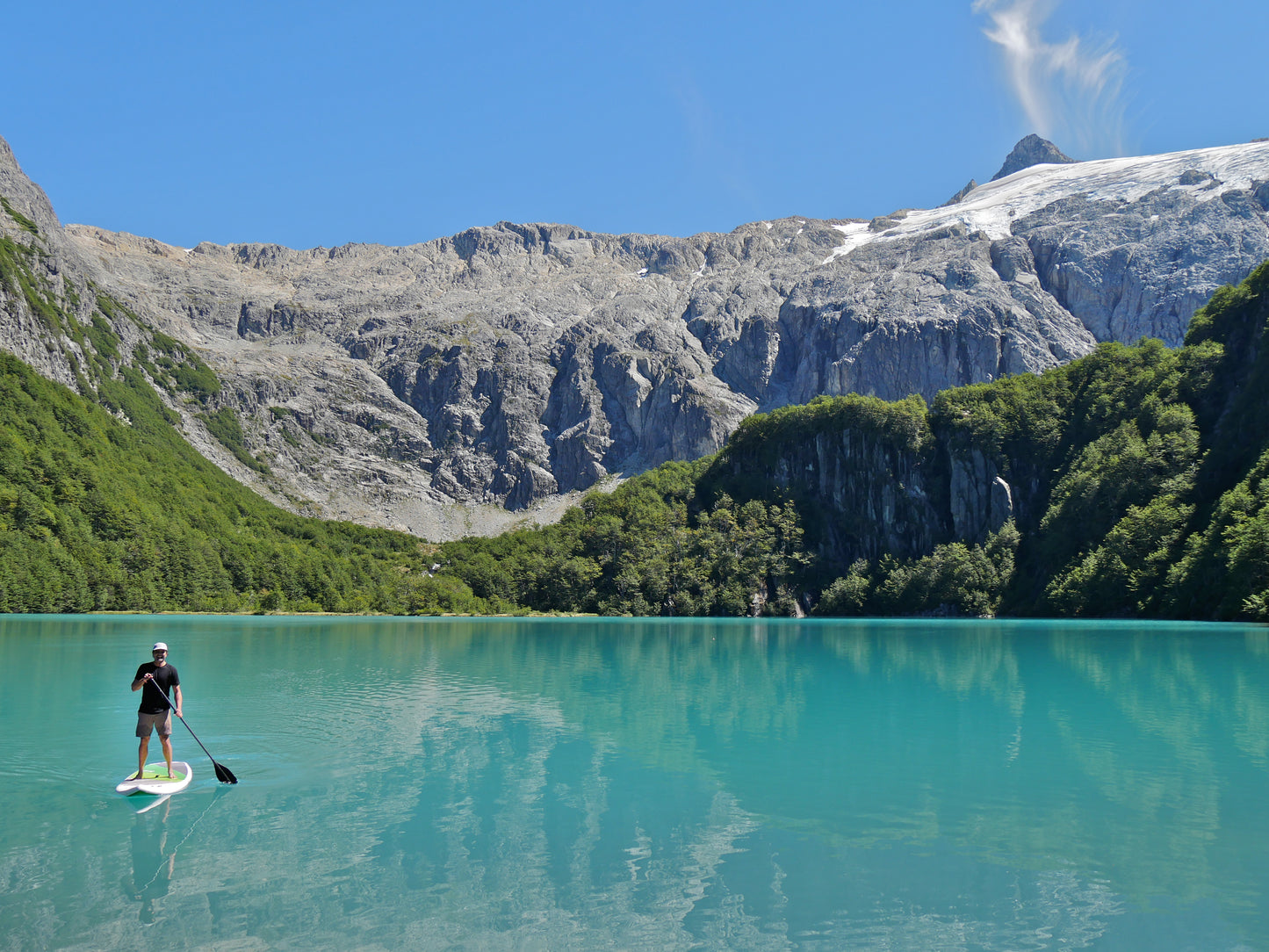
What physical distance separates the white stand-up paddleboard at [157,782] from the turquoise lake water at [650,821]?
33 centimetres

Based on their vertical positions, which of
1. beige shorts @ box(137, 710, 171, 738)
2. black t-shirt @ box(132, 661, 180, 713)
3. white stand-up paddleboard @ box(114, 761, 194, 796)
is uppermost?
black t-shirt @ box(132, 661, 180, 713)

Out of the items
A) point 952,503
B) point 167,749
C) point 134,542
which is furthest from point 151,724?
point 952,503

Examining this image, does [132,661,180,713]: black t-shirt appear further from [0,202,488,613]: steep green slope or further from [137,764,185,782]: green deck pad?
[0,202,488,613]: steep green slope

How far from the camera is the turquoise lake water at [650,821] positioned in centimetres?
1013

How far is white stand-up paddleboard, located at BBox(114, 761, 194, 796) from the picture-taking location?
16.0 meters

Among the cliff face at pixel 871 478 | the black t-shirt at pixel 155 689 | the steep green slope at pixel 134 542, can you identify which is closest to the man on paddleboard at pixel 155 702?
the black t-shirt at pixel 155 689

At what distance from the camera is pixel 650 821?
1436cm

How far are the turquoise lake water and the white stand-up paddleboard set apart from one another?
331 mm

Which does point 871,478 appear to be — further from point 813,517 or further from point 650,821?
point 650,821

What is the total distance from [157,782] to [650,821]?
891 centimetres

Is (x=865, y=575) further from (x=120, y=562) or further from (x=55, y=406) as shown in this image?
(x=55, y=406)

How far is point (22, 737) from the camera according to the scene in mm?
20984

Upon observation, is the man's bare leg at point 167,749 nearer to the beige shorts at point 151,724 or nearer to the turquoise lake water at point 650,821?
the beige shorts at point 151,724

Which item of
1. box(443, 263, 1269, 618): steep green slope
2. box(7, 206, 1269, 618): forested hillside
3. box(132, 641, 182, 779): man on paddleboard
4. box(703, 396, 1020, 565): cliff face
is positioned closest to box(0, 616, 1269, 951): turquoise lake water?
box(132, 641, 182, 779): man on paddleboard
